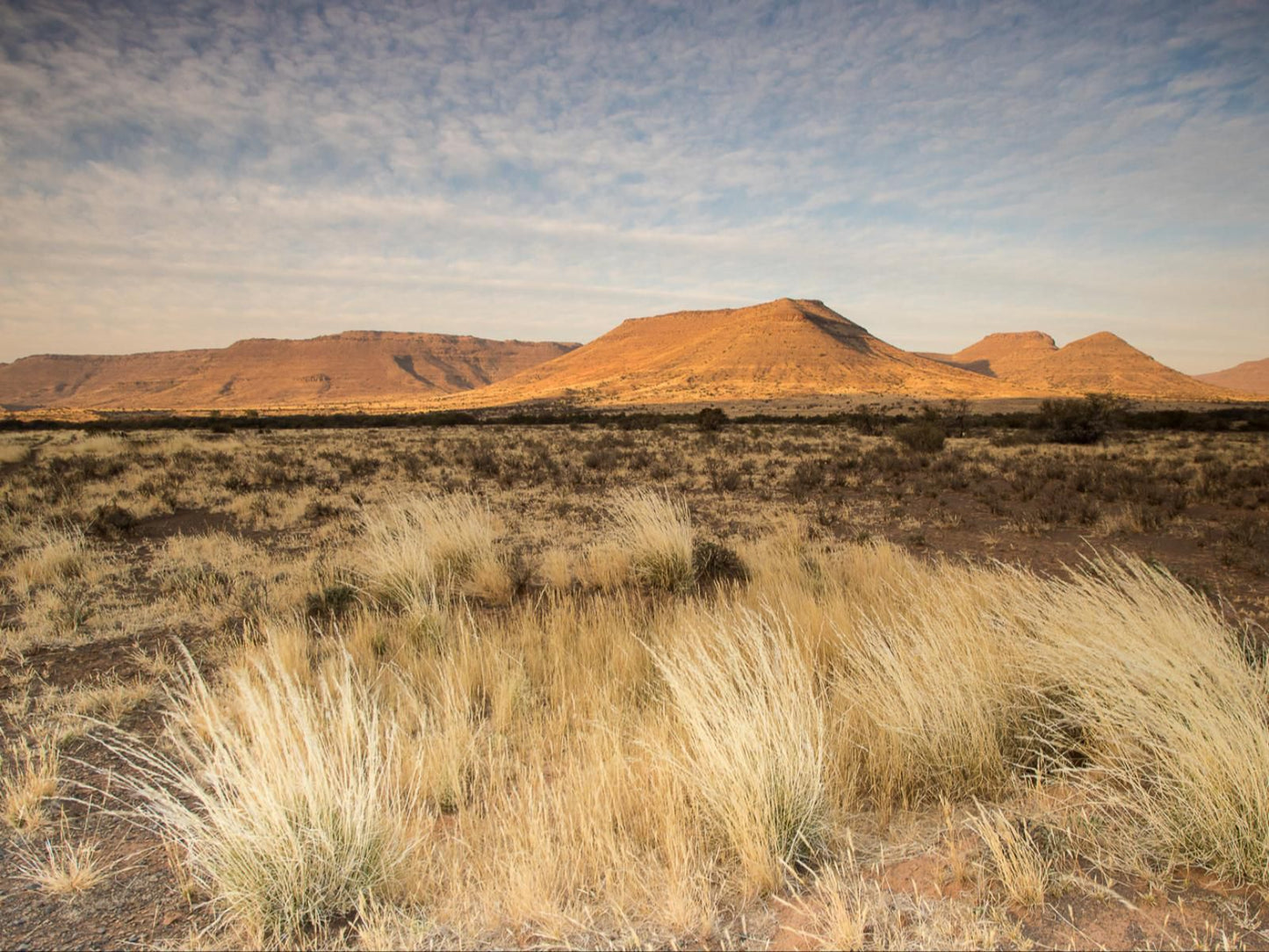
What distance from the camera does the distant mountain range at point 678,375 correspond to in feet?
308

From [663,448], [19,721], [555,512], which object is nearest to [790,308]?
[663,448]

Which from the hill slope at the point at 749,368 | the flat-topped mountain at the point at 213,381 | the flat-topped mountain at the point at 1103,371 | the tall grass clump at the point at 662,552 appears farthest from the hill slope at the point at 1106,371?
the flat-topped mountain at the point at 213,381

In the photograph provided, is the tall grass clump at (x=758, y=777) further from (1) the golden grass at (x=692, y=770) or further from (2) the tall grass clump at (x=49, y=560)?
(2) the tall grass clump at (x=49, y=560)

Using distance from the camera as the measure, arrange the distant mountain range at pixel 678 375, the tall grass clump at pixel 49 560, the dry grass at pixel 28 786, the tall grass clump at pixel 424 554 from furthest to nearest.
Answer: the distant mountain range at pixel 678 375 → the tall grass clump at pixel 49 560 → the tall grass clump at pixel 424 554 → the dry grass at pixel 28 786

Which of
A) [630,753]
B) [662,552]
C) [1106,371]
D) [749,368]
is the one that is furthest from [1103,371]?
[630,753]

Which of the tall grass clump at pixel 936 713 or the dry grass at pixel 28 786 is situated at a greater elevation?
the tall grass clump at pixel 936 713

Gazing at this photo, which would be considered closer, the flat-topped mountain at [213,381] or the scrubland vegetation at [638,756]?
the scrubland vegetation at [638,756]

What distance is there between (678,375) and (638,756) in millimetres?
103460

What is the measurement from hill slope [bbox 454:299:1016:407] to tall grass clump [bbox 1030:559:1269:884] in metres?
75.8

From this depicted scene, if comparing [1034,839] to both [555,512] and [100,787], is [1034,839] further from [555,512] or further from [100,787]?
[555,512]

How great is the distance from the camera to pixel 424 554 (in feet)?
21.8

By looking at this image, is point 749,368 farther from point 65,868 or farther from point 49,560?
point 65,868

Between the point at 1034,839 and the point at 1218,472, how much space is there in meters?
16.8

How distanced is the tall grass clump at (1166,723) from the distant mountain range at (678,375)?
72516 millimetres
